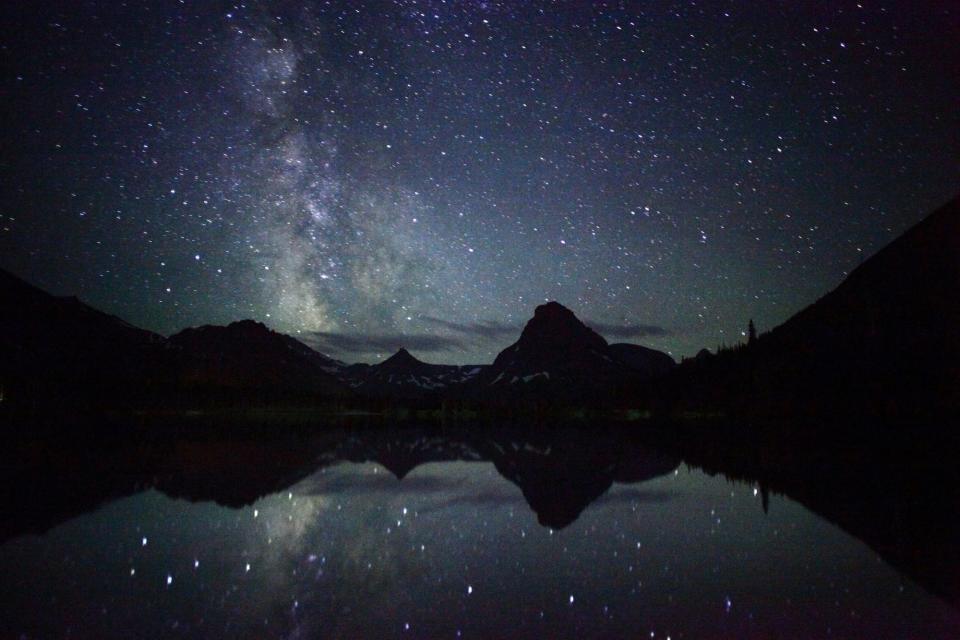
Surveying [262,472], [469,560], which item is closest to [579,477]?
[469,560]

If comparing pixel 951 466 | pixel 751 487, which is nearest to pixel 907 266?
pixel 951 466

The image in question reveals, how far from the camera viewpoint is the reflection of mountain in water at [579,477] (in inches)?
580

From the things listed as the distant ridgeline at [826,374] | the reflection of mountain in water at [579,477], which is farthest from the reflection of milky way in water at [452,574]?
the distant ridgeline at [826,374]

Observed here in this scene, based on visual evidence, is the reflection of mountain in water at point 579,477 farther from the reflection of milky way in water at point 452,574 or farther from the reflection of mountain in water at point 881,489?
the reflection of milky way in water at point 452,574

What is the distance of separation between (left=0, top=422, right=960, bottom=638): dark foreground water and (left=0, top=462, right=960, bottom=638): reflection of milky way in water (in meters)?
0.05

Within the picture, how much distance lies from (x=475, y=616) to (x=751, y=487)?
56.7ft

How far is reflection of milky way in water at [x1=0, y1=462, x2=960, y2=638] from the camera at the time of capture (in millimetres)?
8766

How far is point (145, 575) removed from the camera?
36.9ft

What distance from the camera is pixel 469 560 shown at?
12.4 m

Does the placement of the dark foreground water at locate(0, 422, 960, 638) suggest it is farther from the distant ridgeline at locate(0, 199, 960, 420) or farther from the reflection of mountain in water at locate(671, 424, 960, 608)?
the distant ridgeline at locate(0, 199, 960, 420)

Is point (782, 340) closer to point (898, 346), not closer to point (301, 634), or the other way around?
point (898, 346)

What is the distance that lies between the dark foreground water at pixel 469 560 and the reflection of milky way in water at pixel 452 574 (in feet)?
0.17

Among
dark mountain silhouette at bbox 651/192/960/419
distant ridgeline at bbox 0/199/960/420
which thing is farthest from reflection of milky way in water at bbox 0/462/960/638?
dark mountain silhouette at bbox 651/192/960/419

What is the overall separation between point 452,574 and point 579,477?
14584mm
